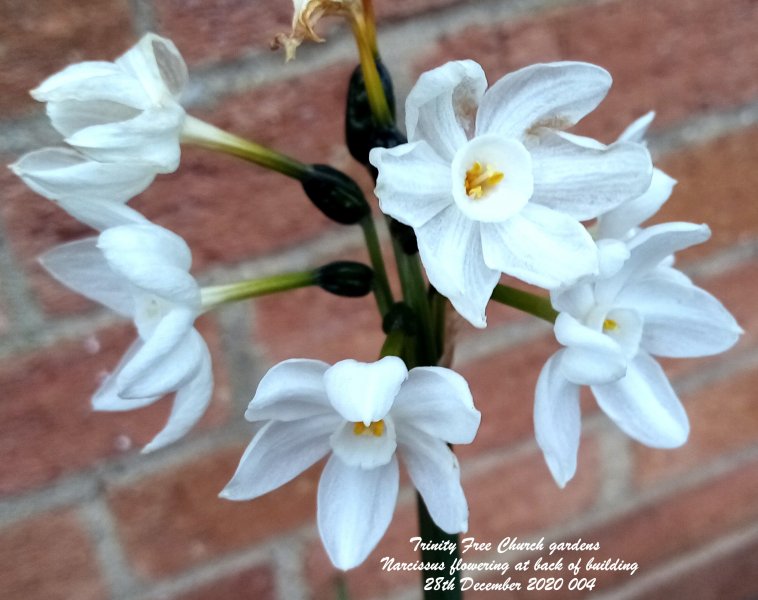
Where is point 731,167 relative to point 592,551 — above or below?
above

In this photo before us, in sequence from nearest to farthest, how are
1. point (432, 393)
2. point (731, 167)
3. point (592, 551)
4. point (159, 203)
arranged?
point (432, 393)
point (159, 203)
point (731, 167)
point (592, 551)

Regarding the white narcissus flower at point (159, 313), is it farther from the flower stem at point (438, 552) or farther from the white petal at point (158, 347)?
the flower stem at point (438, 552)

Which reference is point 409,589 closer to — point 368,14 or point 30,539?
point 30,539

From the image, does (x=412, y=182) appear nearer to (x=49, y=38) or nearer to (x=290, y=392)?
(x=290, y=392)

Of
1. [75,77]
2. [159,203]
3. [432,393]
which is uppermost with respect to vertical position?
[159,203]

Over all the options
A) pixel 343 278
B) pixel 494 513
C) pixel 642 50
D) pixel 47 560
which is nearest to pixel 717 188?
pixel 642 50

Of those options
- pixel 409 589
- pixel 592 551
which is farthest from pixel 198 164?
pixel 592 551

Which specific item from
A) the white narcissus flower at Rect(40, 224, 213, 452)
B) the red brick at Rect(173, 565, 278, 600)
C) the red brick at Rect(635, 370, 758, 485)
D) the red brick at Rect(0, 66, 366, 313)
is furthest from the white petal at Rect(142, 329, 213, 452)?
the red brick at Rect(635, 370, 758, 485)

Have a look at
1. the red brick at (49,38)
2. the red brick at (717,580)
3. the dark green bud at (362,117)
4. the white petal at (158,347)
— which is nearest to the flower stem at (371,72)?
the dark green bud at (362,117)
